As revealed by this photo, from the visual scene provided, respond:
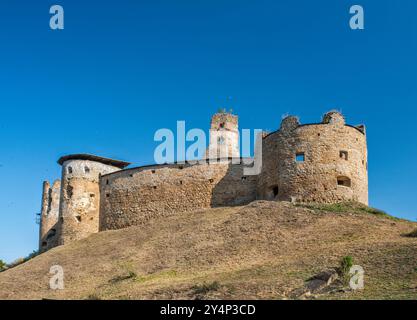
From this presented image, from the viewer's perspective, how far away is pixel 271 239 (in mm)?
24203

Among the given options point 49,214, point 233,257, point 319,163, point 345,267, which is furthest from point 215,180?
point 345,267

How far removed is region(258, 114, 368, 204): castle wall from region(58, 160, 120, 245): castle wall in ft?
39.6

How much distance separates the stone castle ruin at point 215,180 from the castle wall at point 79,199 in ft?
0.20

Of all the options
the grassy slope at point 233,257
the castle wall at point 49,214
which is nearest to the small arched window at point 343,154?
the grassy slope at point 233,257

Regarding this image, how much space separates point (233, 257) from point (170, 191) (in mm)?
11233

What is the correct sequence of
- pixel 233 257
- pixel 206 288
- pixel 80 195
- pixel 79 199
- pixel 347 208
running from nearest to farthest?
pixel 206 288
pixel 233 257
pixel 347 208
pixel 79 199
pixel 80 195

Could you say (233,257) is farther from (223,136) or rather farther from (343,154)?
(223,136)

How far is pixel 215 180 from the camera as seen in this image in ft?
108

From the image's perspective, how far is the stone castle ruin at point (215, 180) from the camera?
2878 cm

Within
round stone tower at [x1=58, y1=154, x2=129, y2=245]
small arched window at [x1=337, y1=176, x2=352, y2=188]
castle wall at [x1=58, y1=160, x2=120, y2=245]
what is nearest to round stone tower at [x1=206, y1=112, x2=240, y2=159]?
round stone tower at [x1=58, y1=154, x2=129, y2=245]

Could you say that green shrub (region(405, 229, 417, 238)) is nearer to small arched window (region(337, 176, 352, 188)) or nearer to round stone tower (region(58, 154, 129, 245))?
small arched window (region(337, 176, 352, 188))

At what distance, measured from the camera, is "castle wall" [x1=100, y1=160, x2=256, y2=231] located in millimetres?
32500

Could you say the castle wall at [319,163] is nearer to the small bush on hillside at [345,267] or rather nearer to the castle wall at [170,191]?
the castle wall at [170,191]
